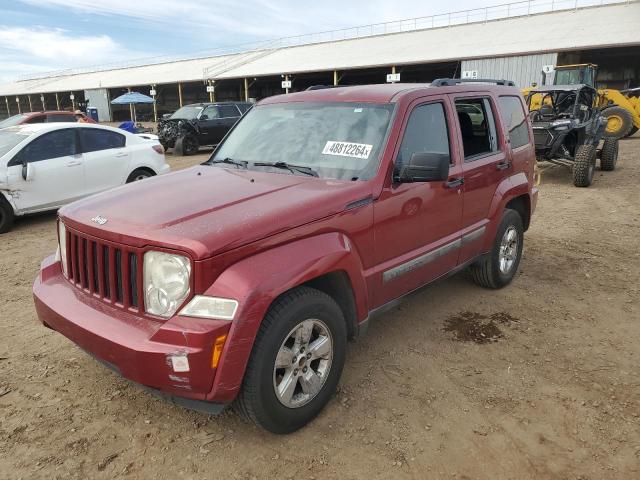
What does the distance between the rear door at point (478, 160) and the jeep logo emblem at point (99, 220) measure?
261 centimetres

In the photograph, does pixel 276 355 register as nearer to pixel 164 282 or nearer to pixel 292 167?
pixel 164 282

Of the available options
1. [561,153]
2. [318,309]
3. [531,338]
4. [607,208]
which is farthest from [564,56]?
[318,309]

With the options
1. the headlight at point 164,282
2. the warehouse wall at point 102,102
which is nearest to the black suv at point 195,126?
the headlight at point 164,282

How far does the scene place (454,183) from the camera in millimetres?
3754

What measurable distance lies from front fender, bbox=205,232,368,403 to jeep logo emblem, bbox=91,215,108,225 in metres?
0.82

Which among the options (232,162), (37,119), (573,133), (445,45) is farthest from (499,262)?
(445,45)

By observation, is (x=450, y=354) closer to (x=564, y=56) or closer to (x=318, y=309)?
(x=318, y=309)

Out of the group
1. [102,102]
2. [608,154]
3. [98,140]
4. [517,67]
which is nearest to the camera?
[98,140]

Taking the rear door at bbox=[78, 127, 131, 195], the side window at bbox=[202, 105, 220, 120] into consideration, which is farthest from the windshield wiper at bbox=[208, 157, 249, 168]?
the side window at bbox=[202, 105, 220, 120]

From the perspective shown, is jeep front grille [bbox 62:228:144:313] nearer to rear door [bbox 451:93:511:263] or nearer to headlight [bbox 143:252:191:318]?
headlight [bbox 143:252:191:318]

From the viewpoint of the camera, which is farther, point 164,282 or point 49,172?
point 49,172

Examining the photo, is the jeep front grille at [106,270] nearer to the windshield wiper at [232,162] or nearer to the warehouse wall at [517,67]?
the windshield wiper at [232,162]

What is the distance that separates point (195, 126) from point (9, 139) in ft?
30.4

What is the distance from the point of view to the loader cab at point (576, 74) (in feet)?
56.3
